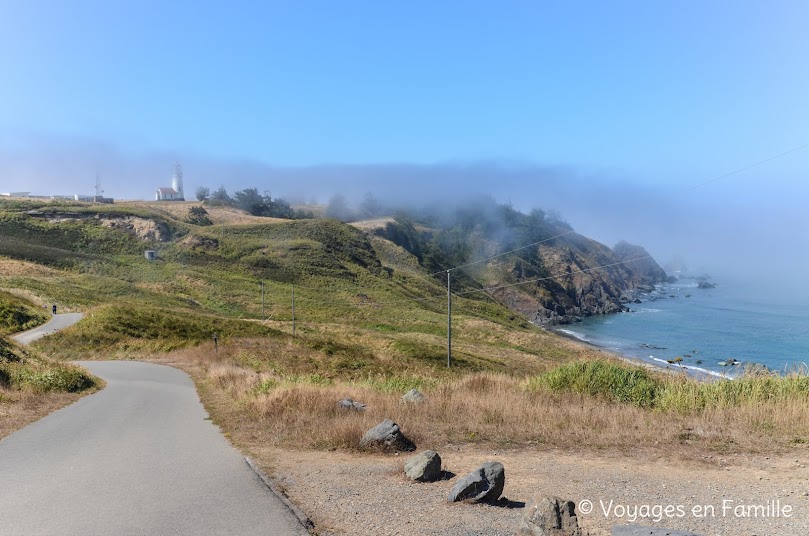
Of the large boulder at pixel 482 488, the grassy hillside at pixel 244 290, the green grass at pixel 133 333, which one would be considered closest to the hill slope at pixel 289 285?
the green grass at pixel 133 333

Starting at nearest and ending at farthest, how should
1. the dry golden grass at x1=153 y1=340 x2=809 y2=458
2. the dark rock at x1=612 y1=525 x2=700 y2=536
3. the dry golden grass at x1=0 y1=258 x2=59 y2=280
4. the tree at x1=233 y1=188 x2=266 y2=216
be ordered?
the dark rock at x1=612 y1=525 x2=700 y2=536, the dry golden grass at x1=153 y1=340 x2=809 y2=458, the dry golden grass at x1=0 y1=258 x2=59 y2=280, the tree at x1=233 y1=188 x2=266 y2=216

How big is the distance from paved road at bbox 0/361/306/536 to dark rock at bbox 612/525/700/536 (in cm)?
288

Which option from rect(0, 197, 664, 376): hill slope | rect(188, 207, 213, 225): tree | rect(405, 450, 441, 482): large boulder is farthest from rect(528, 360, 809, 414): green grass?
rect(188, 207, 213, 225): tree

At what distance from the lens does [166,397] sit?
55.7 ft

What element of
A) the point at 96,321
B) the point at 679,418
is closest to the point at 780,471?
the point at 679,418

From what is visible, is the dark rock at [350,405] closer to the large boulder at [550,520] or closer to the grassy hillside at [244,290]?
the large boulder at [550,520]

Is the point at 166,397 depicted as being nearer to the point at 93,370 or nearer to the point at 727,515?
the point at 93,370

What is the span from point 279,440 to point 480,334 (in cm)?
5752

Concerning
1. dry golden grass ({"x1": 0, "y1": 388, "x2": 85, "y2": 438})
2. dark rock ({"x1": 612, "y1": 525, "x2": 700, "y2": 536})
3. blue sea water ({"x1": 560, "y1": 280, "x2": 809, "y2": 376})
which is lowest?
blue sea water ({"x1": 560, "y1": 280, "x2": 809, "y2": 376})

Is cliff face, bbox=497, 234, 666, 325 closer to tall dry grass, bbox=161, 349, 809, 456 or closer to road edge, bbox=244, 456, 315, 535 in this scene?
tall dry grass, bbox=161, 349, 809, 456

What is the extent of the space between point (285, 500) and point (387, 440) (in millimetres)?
2666

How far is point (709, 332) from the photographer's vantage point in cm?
7606

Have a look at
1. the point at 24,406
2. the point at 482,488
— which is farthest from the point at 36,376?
the point at 482,488

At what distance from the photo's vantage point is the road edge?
5363 mm
